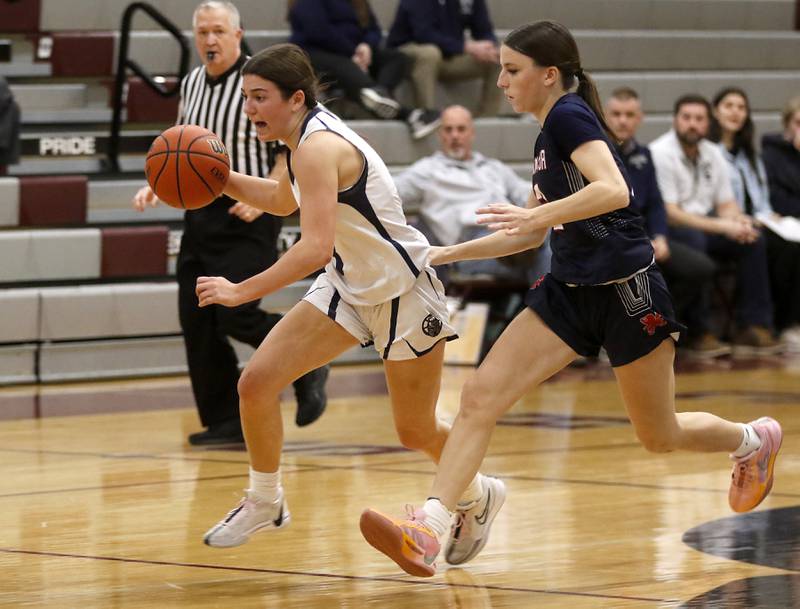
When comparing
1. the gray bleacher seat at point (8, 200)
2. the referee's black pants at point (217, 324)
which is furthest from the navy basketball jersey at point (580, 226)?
the gray bleacher seat at point (8, 200)

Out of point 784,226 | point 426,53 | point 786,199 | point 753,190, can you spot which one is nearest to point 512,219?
point 426,53

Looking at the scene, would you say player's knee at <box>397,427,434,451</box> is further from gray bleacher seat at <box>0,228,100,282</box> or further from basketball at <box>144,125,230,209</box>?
gray bleacher seat at <box>0,228,100,282</box>

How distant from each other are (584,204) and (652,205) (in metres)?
5.37

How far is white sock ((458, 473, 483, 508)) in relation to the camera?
13.2 feet

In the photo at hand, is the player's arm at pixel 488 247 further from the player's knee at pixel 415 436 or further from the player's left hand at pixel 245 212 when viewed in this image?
the player's left hand at pixel 245 212

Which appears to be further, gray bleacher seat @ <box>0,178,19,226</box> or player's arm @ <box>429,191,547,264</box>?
gray bleacher seat @ <box>0,178,19,226</box>

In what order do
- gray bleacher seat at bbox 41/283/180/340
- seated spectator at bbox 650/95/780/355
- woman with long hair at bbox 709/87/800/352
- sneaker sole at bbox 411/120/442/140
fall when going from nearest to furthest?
gray bleacher seat at bbox 41/283/180/340, seated spectator at bbox 650/95/780/355, sneaker sole at bbox 411/120/442/140, woman with long hair at bbox 709/87/800/352

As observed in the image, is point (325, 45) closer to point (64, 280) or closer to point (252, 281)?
point (64, 280)

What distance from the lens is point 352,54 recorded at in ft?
31.5

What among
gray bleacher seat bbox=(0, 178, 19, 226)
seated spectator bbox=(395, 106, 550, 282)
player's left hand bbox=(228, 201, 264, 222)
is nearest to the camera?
player's left hand bbox=(228, 201, 264, 222)

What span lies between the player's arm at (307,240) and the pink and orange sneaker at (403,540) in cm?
61

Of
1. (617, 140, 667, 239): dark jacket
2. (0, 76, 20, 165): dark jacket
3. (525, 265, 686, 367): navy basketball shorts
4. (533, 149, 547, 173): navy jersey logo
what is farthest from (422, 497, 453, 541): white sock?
(617, 140, 667, 239): dark jacket

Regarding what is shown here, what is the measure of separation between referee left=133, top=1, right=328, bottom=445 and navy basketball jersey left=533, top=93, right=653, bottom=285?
2.03m

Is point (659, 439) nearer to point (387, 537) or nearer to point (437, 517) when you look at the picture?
point (437, 517)
